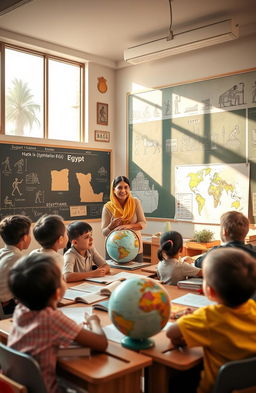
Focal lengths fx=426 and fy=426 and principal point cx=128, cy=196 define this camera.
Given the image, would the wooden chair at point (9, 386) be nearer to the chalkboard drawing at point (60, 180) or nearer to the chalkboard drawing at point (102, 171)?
the chalkboard drawing at point (60, 180)

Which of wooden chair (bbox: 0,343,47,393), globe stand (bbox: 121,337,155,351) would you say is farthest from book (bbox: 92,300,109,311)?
wooden chair (bbox: 0,343,47,393)

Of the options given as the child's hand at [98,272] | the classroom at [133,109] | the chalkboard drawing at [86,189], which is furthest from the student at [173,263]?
the chalkboard drawing at [86,189]

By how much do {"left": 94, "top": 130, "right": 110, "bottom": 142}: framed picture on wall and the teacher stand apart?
218 cm

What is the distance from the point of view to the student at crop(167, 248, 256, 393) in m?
1.68

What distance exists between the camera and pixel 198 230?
5676 millimetres

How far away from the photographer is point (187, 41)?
4.96 m

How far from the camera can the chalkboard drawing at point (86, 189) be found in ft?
20.5

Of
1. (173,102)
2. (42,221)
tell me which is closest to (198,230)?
(173,102)

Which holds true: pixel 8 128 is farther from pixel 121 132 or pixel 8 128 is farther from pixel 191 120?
pixel 191 120

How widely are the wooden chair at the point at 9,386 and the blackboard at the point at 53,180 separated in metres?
3.76

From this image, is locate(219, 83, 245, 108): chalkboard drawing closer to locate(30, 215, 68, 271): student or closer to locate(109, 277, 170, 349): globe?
locate(30, 215, 68, 271): student

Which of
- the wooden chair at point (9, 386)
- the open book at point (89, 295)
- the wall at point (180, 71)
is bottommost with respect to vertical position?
the wooden chair at point (9, 386)

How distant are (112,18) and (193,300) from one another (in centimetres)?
357

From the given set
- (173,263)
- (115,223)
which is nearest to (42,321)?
(173,263)
